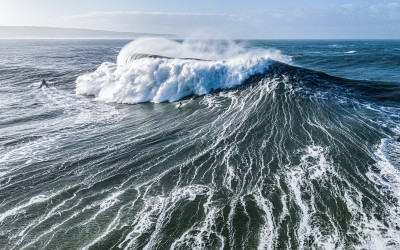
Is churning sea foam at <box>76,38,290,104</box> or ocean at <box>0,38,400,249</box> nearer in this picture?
ocean at <box>0,38,400,249</box>

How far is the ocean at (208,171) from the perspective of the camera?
22.3ft

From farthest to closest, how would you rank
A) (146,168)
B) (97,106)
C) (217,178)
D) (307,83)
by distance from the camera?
1. (307,83)
2. (97,106)
3. (146,168)
4. (217,178)

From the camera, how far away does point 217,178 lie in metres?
9.38

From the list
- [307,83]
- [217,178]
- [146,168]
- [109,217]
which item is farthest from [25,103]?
[307,83]

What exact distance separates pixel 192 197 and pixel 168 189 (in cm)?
104

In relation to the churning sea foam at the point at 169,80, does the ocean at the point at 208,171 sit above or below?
below

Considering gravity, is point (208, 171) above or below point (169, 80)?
below

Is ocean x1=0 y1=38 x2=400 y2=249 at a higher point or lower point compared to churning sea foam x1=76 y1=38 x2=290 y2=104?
lower

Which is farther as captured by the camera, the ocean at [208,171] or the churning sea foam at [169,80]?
the churning sea foam at [169,80]

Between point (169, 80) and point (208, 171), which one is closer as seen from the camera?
point (208, 171)

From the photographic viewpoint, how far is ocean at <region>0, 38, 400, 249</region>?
6809 mm

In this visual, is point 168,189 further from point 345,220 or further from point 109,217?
point 345,220

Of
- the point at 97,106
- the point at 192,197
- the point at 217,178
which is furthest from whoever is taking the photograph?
the point at 97,106

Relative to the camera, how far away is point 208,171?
9875mm
